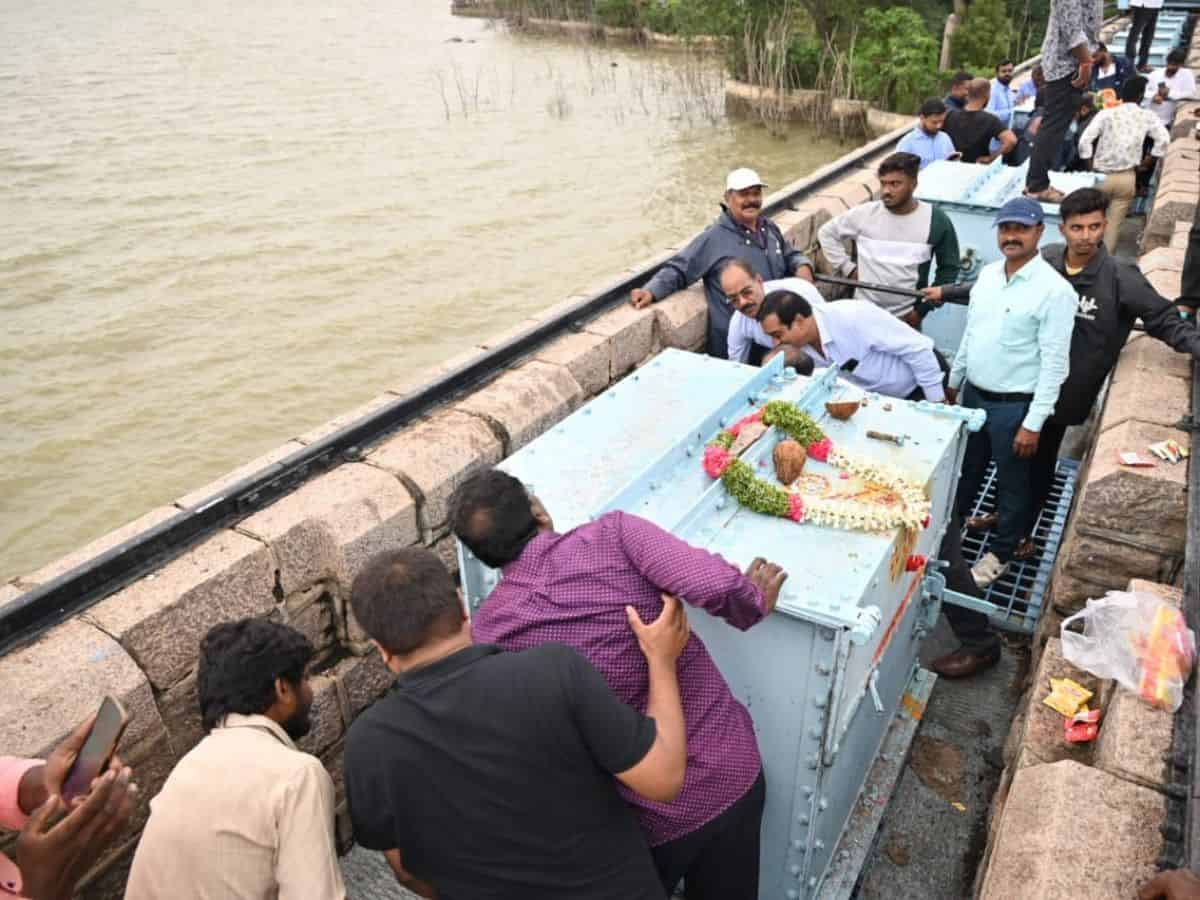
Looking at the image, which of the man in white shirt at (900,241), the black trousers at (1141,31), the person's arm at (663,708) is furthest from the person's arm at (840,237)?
the black trousers at (1141,31)

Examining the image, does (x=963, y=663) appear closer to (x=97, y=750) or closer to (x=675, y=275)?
(x=675, y=275)

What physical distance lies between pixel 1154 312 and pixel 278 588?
4176mm

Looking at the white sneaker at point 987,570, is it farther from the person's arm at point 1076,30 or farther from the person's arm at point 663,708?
the person's arm at point 1076,30

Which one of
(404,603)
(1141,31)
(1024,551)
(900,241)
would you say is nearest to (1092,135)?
(900,241)

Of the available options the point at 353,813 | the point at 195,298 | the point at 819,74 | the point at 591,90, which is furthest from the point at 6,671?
the point at 591,90

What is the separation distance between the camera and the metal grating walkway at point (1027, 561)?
4.29 meters

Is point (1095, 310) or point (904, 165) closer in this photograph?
point (1095, 310)

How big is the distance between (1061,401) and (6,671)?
4711 mm

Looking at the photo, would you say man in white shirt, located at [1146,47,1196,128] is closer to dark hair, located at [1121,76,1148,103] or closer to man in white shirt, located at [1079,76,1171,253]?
dark hair, located at [1121,76,1148,103]

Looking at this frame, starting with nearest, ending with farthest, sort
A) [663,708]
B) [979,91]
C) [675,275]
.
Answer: [663,708]
[675,275]
[979,91]

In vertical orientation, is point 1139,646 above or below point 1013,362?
below

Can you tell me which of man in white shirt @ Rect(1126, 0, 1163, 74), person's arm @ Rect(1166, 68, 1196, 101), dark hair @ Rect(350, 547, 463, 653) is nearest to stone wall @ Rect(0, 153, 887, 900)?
dark hair @ Rect(350, 547, 463, 653)

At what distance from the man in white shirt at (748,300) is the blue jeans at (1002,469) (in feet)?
3.47

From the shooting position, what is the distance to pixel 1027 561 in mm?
4855
